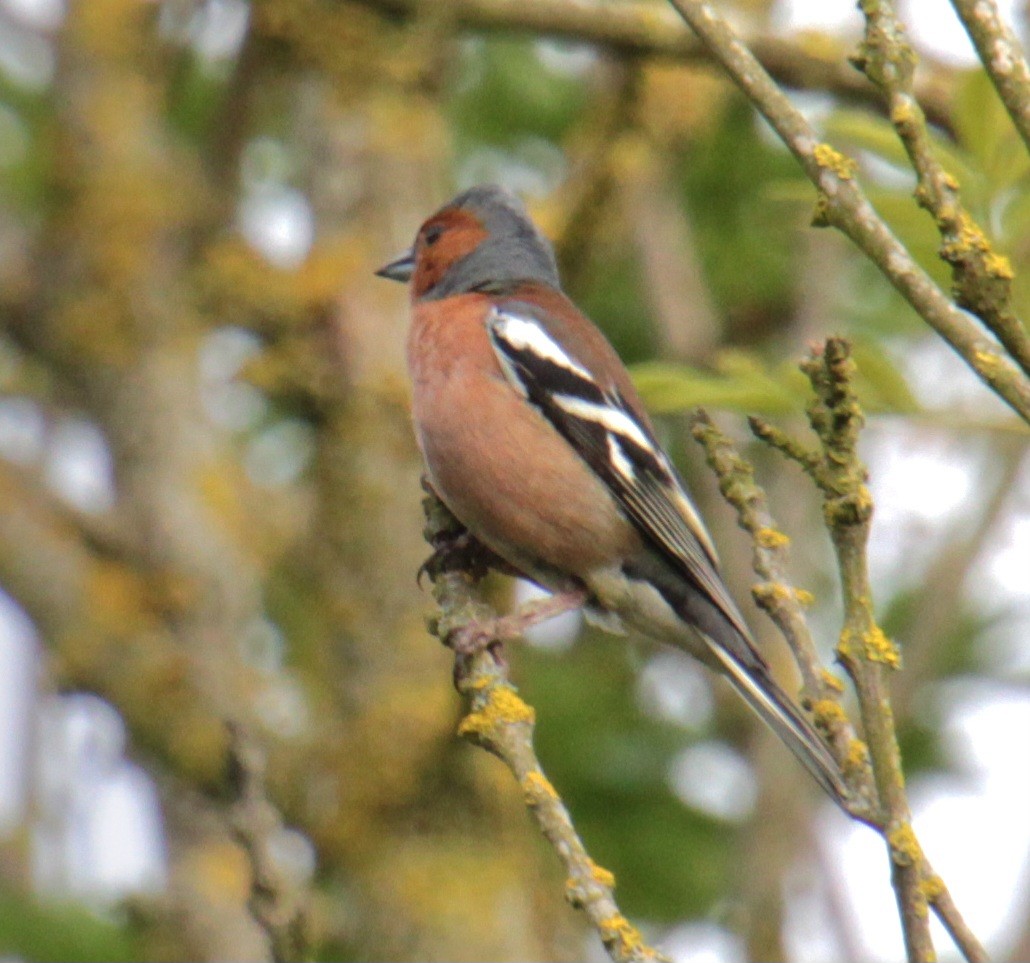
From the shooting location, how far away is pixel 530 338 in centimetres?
518

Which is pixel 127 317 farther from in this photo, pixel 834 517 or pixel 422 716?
pixel 834 517

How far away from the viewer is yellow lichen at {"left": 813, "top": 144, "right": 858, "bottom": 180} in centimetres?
240

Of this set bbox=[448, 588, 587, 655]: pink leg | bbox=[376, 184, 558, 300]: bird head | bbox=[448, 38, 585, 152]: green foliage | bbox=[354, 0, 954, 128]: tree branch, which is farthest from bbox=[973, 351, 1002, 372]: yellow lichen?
bbox=[448, 38, 585, 152]: green foliage

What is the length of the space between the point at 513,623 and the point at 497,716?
1224 mm

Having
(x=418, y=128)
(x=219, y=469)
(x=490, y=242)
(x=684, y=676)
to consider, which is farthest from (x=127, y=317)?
(x=684, y=676)

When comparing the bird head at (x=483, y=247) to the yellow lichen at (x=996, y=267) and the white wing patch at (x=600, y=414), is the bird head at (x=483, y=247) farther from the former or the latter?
the yellow lichen at (x=996, y=267)

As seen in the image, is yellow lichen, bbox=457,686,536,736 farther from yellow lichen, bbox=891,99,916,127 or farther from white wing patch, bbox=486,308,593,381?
white wing patch, bbox=486,308,593,381

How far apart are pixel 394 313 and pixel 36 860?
286 centimetres

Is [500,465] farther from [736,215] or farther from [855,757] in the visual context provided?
[736,215]

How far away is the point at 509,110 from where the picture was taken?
311 inches

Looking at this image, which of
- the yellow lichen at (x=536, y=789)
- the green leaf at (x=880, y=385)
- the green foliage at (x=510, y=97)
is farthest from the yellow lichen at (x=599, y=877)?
the green foliage at (x=510, y=97)

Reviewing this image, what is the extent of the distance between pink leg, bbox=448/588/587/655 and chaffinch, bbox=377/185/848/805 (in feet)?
0.05

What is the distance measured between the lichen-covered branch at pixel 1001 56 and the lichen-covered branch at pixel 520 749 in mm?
1172

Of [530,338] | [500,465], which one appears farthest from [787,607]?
[530,338]
